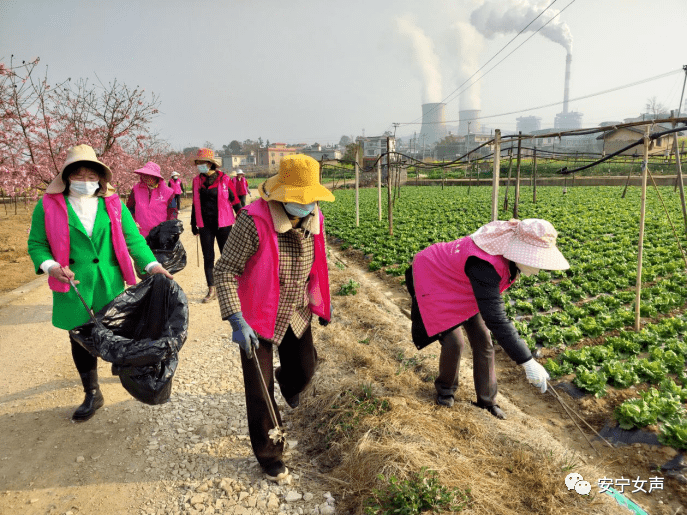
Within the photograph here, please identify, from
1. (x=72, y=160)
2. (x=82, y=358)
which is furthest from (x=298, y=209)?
(x=82, y=358)

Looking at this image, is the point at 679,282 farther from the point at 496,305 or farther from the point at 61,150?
the point at 61,150

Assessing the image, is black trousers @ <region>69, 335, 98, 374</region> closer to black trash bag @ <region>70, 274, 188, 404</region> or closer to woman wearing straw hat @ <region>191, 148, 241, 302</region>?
black trash bag @ <region>70, 274, 188, 404</region>

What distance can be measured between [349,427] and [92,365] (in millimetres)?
2037

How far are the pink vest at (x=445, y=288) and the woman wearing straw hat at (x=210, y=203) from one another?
11.3ft

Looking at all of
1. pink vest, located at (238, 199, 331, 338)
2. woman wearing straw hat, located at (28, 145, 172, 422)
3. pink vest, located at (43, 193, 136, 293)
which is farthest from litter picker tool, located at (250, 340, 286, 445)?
pink vest, located at (43, 193, 136, 293)

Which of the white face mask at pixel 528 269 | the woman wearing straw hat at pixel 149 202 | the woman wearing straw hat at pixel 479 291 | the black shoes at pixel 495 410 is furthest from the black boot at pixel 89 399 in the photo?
the white face mask at pixel 528 269

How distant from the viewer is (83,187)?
310cm

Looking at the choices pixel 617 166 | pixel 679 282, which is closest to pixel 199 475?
pixel 679 282

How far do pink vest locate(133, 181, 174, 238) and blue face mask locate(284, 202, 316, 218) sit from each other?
3857 mm

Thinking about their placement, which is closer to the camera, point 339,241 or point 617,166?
point 339,241

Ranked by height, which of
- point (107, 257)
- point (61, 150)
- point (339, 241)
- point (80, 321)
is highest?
point (61, 150)

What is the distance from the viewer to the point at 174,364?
2.82 m

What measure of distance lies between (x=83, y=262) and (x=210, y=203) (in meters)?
2.88

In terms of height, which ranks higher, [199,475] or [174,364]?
[174,364]
